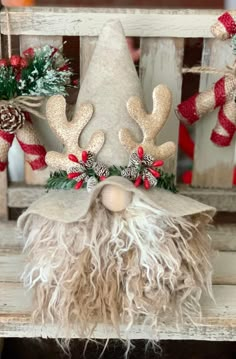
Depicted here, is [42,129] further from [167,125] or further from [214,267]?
[214,267]

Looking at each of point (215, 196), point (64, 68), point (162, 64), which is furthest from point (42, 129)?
point (215, 196)

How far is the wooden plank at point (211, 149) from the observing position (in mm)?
1052

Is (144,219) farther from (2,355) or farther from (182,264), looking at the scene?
(2,355)

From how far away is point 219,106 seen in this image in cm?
104

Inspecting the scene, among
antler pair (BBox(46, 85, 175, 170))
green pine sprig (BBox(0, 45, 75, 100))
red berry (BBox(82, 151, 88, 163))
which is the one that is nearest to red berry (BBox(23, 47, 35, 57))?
green pine sprig (BBox(0, 45, 75, 100))

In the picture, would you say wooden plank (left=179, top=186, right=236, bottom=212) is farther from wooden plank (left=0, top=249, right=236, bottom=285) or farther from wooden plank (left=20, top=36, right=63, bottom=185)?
wooden plank (left=20, top=36, right=63, bottom=185)

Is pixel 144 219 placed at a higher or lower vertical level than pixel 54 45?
lower

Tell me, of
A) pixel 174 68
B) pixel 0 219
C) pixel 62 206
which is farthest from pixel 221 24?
pixel 0 219

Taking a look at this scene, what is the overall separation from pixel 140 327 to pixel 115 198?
19cm

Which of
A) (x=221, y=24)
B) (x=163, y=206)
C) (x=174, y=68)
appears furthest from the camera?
(x=174, y=68)

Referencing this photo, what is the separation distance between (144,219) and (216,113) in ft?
1.19

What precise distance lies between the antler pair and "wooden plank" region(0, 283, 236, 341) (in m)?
0.21

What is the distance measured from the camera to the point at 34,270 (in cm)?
83

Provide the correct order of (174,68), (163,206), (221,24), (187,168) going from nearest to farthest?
(163,206) → (221,24) → (174,68) → (187,168)
